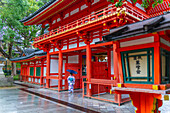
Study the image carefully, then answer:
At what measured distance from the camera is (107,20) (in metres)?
7.83

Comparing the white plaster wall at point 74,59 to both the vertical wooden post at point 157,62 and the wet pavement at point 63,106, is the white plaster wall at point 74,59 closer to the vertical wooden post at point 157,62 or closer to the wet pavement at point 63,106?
the wet pavement at point 63,106

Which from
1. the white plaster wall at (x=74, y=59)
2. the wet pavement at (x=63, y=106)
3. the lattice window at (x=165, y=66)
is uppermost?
the white plaster wall at (x=74, y=59)

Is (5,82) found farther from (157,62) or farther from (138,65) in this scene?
(157,62)

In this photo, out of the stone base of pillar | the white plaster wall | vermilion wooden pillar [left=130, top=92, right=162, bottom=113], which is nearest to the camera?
vermilion wooden pillar [left=130, top=92, right=162, bottom=113]

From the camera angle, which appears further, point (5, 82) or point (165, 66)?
point (5, 82)

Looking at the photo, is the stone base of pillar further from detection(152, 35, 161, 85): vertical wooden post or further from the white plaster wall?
detection(152, 35, 161, 85): vertical wooden post

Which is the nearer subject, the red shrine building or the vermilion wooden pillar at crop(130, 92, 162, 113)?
the red shrine building

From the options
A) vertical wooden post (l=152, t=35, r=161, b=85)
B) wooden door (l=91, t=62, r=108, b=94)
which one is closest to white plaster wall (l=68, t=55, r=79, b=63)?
wooden door (l=91, t=62, r=108, b=94)

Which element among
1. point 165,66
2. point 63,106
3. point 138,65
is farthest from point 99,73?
point 165,66

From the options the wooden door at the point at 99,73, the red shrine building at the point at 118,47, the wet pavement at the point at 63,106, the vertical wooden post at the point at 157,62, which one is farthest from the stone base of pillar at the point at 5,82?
the vertical wooden post at the point at 157,62

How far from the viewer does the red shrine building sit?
137 inches

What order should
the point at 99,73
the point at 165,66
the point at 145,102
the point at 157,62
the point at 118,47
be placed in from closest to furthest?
the point at 157,62, the point at 165,66, the point at 145,102, the point at 118,47, the point at 99,73

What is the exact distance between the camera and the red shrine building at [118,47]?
3.49m

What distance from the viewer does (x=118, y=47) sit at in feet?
13.9
